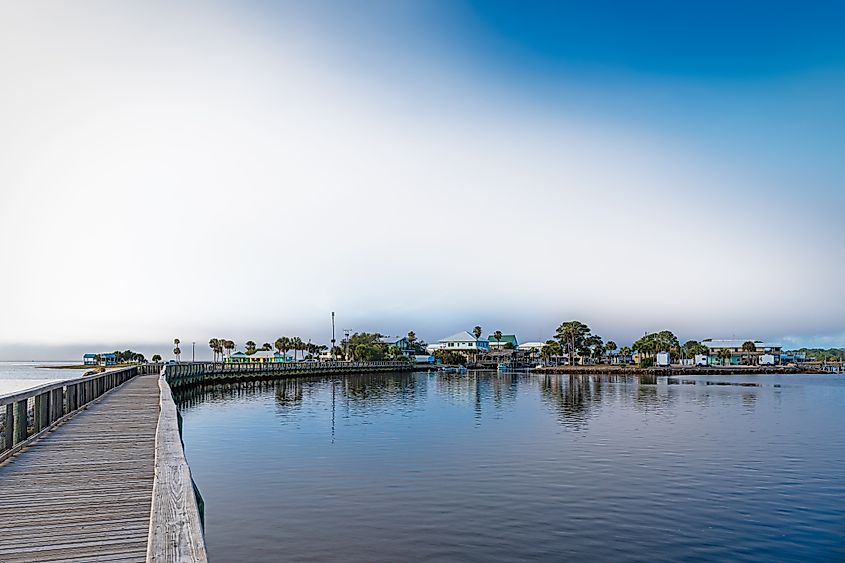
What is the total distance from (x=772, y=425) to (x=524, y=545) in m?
29.1

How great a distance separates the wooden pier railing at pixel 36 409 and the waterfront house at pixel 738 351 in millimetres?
177506

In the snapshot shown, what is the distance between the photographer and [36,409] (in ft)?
45.1

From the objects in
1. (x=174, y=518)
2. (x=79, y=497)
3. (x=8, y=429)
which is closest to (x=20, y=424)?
(x=8, y=429)

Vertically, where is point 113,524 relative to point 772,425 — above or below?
above

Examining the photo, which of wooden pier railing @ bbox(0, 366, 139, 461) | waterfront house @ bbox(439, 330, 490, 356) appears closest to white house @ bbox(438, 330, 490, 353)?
waterfront house @ bbox(439, 330, 490, 356)

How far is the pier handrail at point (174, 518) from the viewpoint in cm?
412

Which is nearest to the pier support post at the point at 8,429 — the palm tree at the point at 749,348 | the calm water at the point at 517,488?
the calm water at the point at 517,488

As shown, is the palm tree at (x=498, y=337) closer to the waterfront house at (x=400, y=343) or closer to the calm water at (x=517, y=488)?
the waterfront house at (x=400, y=343)

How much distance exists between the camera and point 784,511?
1691cm

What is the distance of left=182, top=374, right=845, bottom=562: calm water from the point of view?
13906mm

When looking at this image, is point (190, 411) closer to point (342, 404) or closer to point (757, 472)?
point (342, 404)

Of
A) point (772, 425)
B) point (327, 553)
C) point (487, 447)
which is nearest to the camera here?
point (327, 553)

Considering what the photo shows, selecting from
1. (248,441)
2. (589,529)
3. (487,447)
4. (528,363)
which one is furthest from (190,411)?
(528,363)

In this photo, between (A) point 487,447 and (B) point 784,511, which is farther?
(A) point 487,447
